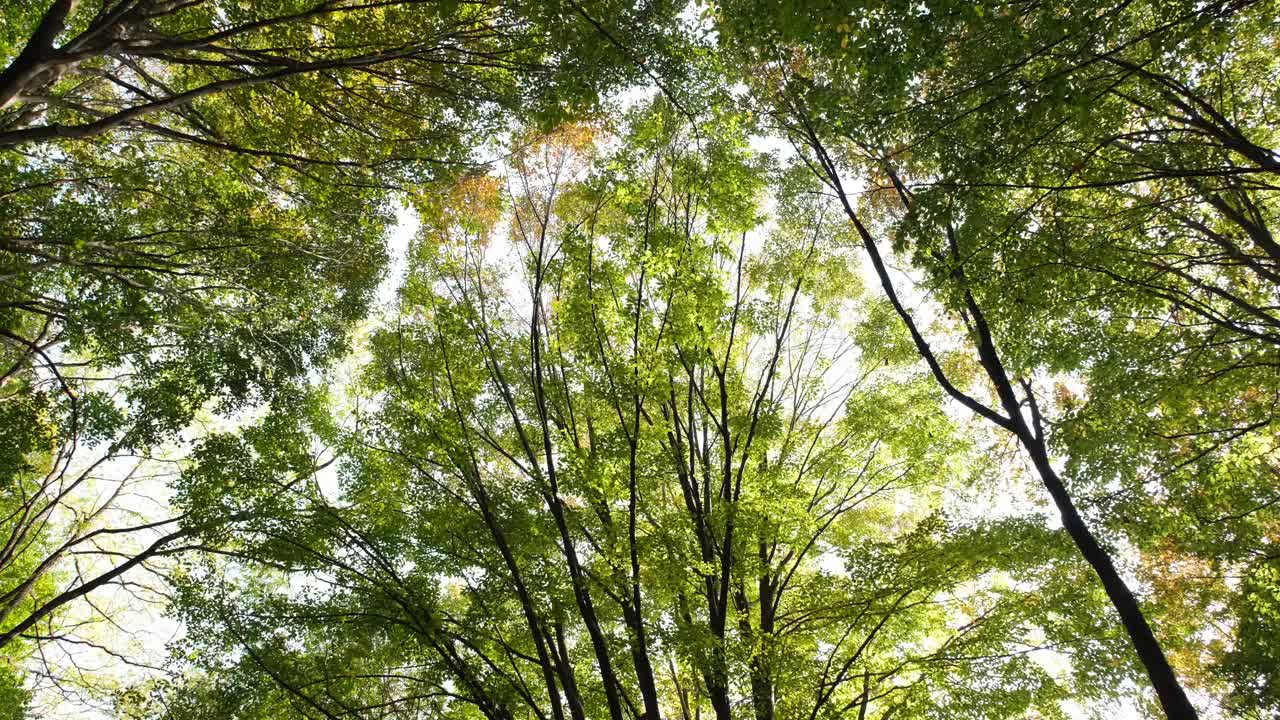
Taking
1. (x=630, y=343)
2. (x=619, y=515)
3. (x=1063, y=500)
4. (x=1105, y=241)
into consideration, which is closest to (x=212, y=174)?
(x=630, y=343)

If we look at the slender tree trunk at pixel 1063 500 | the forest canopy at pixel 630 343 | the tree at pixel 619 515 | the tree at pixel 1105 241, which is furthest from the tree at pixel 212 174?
the slender tree trunk at pixel 1063 500

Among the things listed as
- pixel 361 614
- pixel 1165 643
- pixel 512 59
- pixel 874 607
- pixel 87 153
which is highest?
pixel 87 153

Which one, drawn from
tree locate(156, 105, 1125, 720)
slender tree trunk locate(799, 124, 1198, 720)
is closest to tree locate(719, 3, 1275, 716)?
slender tree trunk locate(799, 124, 1198, 720)

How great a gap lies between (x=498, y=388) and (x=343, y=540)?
285 cm

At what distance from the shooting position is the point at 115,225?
6.73 metres


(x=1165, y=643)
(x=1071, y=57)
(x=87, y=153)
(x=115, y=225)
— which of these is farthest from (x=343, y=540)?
(x=1165, y=643)

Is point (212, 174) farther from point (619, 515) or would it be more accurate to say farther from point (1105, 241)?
point (1105, 241)

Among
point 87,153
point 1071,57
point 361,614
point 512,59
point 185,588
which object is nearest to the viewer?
point 1071,57

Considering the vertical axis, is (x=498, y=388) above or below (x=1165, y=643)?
above

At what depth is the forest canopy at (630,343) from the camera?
545 centimetres

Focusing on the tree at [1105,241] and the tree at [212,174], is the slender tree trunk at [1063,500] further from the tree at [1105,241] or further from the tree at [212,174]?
the tree at [212,174]

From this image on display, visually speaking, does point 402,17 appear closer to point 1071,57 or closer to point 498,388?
point 498,388

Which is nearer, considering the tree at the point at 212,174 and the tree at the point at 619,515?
the tree at the point at 212,174

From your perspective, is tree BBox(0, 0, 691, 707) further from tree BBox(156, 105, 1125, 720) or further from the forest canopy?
tree BBox(156, 105, 1125, 720)
